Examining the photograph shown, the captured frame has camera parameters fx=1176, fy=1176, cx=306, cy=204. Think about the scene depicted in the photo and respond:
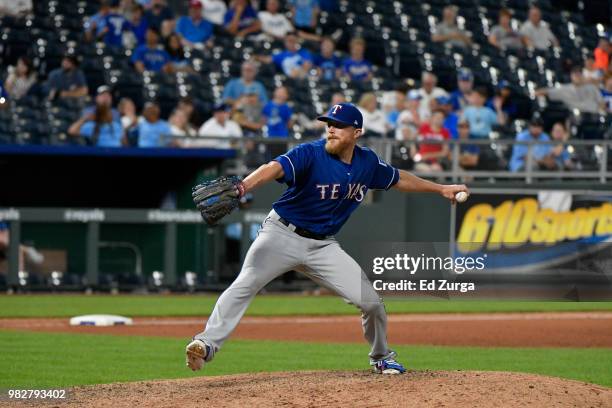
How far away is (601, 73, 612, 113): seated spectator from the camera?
19.5 meters

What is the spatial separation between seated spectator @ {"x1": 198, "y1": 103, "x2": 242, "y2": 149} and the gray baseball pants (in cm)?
956

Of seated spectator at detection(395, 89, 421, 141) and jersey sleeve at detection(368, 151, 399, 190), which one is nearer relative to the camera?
jersey sleeve at detection(368, 151, 399, 190)

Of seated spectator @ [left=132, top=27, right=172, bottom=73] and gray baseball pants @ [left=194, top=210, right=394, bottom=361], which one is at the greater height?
Result: seated spectator @ [left=132, top=27, right=172, bottom=73]

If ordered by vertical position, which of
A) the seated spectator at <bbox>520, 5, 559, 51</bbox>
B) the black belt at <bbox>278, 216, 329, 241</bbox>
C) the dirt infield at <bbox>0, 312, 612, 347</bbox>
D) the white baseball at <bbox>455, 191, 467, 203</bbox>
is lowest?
the dirt infield at <bbox>0, 312, 612, 347</bbox>

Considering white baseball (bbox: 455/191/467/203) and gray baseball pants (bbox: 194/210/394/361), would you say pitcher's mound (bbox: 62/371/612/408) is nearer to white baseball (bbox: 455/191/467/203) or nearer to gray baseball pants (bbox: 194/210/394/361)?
gray baseball pants (bbox: 194/210/394/361)

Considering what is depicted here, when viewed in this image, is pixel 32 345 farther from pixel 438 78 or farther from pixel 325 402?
pixel 438 78

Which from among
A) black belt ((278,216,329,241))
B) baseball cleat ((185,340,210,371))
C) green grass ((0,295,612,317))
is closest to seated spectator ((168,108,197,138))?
green grass ((0,295,612,317))

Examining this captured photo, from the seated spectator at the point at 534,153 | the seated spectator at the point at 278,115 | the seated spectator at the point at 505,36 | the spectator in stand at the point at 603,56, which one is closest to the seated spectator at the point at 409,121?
the seated spectator at the point at 534,153

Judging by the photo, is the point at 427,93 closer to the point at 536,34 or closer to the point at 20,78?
the point at 536,34

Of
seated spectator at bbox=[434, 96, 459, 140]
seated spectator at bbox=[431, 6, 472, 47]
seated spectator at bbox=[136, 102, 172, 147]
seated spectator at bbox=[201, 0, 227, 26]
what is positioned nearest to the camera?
seated spectator at bbox=[136, 102, 172, 147]

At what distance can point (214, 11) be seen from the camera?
19.5 meters

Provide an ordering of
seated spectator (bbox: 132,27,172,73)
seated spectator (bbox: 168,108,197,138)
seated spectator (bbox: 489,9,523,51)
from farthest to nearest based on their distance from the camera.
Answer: seated spectator (bbox: 489,9,523,51) → seated spectator (bbox: 132,27,172,73) → seated spectator (bbox: 168,108,197,138)

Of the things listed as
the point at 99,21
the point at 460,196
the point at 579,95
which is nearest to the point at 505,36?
the point at 579,95

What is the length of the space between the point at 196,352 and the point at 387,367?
131 centimetres
